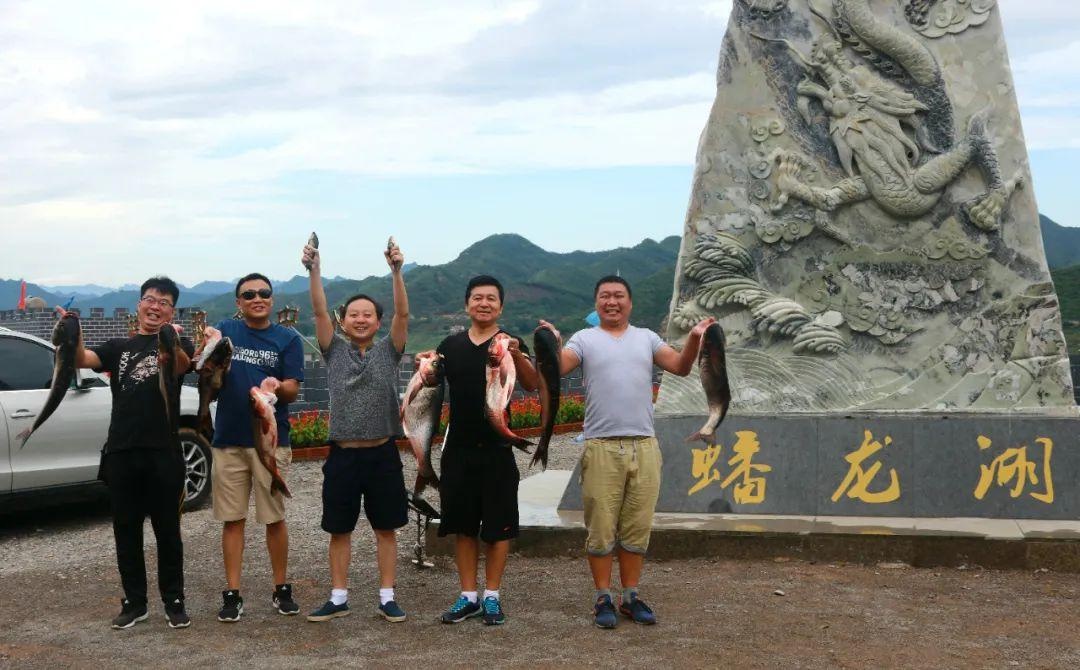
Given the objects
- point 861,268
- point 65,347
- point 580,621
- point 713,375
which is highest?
point 861,268

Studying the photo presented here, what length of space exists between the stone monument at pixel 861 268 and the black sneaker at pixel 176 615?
307cm

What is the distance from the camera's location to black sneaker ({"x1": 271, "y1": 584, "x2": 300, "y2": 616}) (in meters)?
5.20

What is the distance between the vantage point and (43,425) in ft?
25.1

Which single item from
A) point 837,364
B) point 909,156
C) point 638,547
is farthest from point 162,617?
point 909,156

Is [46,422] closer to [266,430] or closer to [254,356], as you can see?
[254,356]

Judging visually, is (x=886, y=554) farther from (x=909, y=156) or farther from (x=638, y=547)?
(x=909, y=156)

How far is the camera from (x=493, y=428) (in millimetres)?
4875

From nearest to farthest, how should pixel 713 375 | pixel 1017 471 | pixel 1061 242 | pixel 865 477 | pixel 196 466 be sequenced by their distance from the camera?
pixel 713 375 → pixel 1017 471 → pixel 865 477 → pixel 196 466 → pixel 1061 242

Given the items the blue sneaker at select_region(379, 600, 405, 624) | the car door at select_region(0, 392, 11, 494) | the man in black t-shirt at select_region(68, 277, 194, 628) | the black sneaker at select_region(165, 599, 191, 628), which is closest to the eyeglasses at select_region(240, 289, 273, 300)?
the man in black t-shirt at select_region(68, 277, 194, 628)

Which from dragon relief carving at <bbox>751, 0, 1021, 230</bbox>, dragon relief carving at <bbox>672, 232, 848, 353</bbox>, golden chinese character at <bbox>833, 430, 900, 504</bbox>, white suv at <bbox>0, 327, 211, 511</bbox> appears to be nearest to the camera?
golden chinese character at <bbox>833, 430, 900, 504</bbox>

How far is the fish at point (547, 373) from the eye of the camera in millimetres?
4852

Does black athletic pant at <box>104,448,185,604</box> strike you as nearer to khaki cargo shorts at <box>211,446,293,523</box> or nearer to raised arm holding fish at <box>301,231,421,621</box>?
khaki cargo shorts at <box>211,446,293,523</box>

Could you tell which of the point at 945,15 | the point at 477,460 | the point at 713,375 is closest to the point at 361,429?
the point at 477,460

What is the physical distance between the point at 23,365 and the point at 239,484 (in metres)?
3.46
